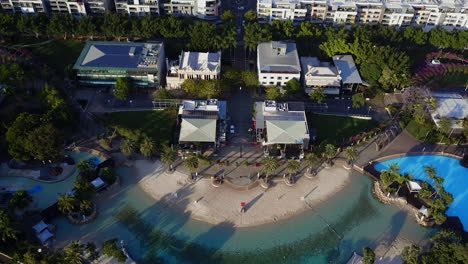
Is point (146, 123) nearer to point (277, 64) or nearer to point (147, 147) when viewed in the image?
point (147, 147)

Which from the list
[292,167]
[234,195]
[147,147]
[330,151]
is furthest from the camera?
[330,151]

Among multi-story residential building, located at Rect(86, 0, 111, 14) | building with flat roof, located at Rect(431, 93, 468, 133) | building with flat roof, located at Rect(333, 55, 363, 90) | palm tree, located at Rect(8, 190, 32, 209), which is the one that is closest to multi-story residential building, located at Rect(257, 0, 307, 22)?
building with flat roof, located at Rect(333, 55, 363, 90)

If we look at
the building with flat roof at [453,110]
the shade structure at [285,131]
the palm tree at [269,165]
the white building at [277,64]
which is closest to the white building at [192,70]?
the white building at [277,64]

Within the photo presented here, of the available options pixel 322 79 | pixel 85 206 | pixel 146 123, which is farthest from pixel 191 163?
pixel 322 79

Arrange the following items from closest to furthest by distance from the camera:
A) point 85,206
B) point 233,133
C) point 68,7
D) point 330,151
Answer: point 85,206, point 330,151, point 233,133, point 68,7

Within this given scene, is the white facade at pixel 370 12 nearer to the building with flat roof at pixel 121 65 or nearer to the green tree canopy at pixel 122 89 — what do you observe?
the building with flat roof at pixel 121 65
